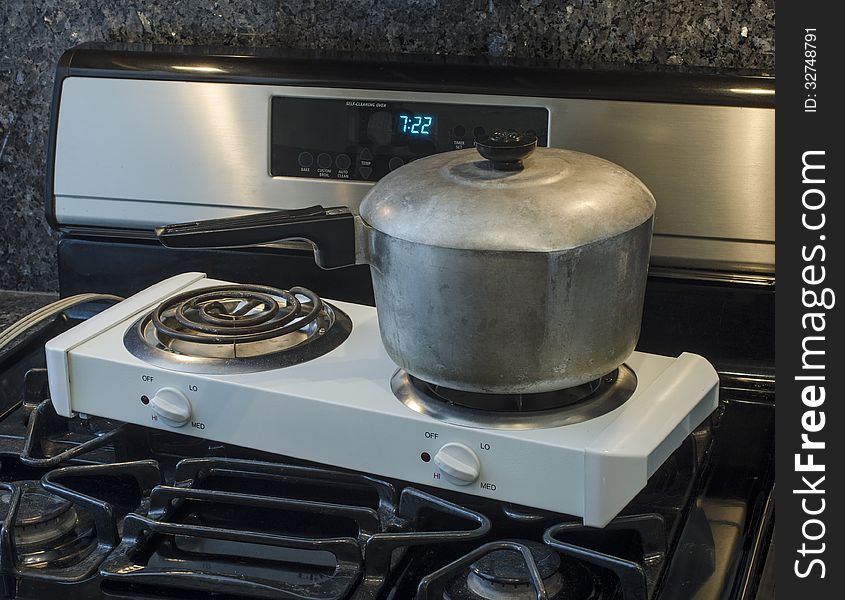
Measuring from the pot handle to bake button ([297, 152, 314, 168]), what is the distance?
0.21 metres

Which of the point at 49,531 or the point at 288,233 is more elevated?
the point at 288,233

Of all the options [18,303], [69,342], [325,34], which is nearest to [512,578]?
[69,342]

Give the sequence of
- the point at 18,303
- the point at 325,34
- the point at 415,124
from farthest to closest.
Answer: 1. the point at 18,303
2. the point at 325,34
3. the point at 415,124

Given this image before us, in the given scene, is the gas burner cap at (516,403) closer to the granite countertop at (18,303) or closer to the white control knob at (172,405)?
the white control knob at (172,405)

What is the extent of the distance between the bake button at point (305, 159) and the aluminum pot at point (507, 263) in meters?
0.25

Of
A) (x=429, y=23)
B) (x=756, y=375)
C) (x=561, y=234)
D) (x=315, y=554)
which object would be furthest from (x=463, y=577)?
(x=429, y=23)

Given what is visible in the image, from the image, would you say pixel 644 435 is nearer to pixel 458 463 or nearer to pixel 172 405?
pixel 458 463

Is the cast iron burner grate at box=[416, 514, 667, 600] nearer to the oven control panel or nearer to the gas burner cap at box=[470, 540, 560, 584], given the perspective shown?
the gas burner cap at box=[470, 540, 560, 584]

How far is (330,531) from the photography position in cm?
74

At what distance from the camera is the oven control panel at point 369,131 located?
910 millimetres

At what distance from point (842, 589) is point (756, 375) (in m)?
0.29

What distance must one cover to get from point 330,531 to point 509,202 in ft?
0.87

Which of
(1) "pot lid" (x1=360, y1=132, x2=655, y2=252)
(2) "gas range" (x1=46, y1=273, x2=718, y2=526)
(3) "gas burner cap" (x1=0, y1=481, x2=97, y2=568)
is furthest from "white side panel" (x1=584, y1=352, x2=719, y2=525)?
(3) "gas burner cap" (x1=0, y1=481, x2=97, y2=568)

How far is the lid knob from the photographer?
2.22 feet
